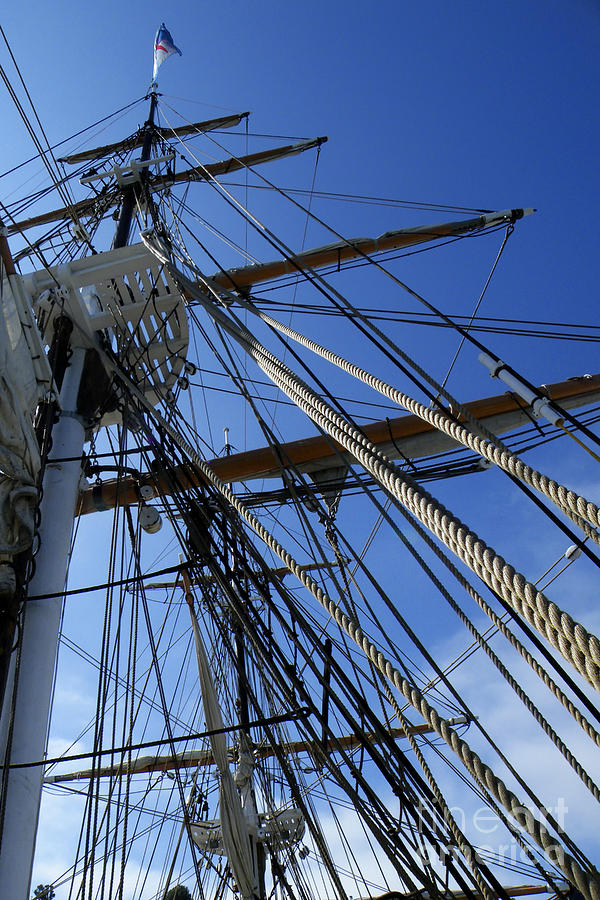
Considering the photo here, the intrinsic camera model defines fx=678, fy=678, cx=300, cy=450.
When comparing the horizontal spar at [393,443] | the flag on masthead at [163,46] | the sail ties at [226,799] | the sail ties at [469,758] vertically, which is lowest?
the sail ties at [469,758]

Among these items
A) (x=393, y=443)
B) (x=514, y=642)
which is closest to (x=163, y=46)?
(x=393, y=443)

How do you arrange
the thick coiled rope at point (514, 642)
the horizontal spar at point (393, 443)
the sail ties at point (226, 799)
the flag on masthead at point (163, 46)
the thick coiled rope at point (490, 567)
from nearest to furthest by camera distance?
the thick coiled rope at point (490, 567), the thick coiled rope at point (514, 642), the horizontal spar at point (393, 443), the sail ties at point (226, 799), the flag on masthead at point (163, 46)

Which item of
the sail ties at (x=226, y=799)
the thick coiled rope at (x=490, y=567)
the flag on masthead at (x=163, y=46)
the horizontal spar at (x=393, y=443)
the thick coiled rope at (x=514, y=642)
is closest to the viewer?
the thick coiled rope at (x=490, y=567)

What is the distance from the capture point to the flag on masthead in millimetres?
9797

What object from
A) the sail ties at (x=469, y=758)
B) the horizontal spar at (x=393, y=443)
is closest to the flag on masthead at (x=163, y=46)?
the horizontal spar at (x=393, y=443)

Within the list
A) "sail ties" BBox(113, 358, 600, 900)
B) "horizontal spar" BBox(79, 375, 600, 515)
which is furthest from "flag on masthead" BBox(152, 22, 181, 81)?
"sail ties" BBox(113, 358, 600, 900)

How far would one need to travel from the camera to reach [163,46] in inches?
385

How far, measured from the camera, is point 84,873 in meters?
3.53

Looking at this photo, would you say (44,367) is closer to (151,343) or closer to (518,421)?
(151,343)

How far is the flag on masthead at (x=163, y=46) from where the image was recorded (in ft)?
32.1

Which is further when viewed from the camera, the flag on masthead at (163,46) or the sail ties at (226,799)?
the flag on masthead at (163,46)

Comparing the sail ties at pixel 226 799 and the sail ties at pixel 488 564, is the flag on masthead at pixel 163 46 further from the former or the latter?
the sail ties at pixel 488 564

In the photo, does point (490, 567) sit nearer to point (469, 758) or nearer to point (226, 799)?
point (469, 758)

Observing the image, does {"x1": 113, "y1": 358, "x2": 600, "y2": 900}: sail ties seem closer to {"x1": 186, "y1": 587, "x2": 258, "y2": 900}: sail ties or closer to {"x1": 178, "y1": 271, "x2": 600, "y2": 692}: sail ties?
{"x1": 178, "y1": 271, "x2": 600, "y2": 692}: sail ties
